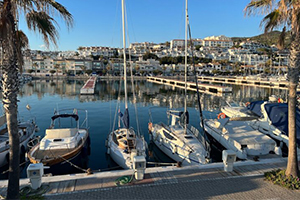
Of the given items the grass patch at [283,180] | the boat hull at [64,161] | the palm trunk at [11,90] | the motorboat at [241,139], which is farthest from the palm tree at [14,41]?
the motorboat at [241,139]

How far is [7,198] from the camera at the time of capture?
7445 mm

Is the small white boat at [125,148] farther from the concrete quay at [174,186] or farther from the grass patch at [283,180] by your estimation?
the grass patch at [283,180]

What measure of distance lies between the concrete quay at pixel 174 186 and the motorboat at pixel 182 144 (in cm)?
262

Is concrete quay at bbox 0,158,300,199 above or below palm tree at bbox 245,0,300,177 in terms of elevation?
below

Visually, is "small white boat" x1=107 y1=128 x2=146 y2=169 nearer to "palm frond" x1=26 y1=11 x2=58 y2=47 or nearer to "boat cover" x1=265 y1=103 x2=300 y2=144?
"palm frond" x1=26 y1=11 x2=58 y2=47

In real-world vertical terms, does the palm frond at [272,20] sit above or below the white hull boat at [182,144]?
above

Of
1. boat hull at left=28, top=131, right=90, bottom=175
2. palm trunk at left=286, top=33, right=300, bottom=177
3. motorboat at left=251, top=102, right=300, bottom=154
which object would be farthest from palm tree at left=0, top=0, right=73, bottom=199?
motorboat at left=251, top=102, right=300, bottom=154

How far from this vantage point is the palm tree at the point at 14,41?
629cm

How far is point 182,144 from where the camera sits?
14.8 metres

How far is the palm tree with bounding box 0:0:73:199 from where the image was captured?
20.6ft

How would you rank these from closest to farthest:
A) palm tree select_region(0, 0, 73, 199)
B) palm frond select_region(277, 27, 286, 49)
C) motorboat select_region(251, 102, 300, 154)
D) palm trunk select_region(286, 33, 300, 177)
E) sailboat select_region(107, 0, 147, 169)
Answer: palm tree select_region(0, 0, 73, 199)
palm trunk select_region(286, 33, 300, 177)
palm frond select_region(277, 27, 286, 49)
sailboat select_region(107, 0, 147, 169)
motorboat select_region(251, 102, 300, 154)

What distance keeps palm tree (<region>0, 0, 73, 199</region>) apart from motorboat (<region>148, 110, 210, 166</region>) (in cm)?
833

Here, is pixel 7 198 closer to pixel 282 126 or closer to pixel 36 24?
pixel 36 24

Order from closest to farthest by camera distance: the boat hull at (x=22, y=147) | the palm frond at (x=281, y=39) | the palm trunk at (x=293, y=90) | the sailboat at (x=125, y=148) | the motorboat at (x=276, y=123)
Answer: the palm trunk at (x=293, y=90), the palm frond at (x=281, y=39), the sailboat at (x=125, y=148), the boat hull at (x=22, y=147), the motorboat at (x=276, y=123)
